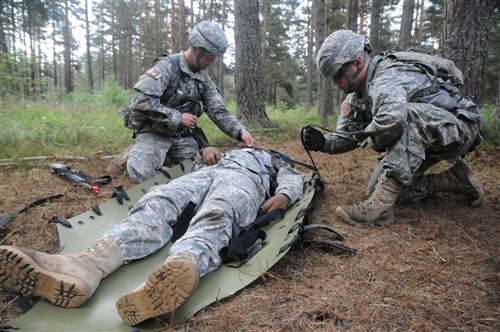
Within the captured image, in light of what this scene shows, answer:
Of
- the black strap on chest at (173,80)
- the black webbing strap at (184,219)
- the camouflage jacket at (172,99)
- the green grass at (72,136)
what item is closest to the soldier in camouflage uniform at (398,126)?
the black webbing strap at (184,219)

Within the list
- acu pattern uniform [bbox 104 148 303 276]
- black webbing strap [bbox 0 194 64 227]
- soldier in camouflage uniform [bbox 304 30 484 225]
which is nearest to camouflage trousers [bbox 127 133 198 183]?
black webbing strap [bbox 0 194 64 227]

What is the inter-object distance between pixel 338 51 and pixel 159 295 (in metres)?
2.38

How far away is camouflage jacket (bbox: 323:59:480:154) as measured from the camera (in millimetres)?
2818

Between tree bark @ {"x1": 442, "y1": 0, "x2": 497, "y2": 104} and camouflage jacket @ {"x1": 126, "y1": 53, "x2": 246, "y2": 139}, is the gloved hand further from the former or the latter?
tree bark @ {"x1": 442, "y1": 0, "x2": 497, "y2": 104}

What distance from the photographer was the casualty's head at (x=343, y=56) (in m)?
3.05

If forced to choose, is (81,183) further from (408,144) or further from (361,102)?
(408,144)

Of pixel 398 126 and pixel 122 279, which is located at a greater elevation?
pixel 398 126

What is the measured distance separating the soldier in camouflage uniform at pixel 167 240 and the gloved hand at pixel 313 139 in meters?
0.30

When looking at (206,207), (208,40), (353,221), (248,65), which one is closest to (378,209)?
(353,221)

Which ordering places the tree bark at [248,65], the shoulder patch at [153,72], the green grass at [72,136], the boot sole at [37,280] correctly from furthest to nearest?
1. the tree bark at [248,65]
2. the green grass at [72,136]
3. the shoulder patch at [153,72]
4. the boot sole at [37,280]

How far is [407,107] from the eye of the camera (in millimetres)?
2871

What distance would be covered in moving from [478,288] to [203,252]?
4.96ft

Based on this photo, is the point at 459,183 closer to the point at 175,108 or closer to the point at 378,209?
the point at 378,209

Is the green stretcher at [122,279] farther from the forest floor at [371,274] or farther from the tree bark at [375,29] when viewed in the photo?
the tree bark at [375,29]
